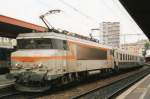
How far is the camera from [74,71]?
64.5 ft

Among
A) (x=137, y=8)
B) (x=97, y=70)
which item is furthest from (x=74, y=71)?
(x=137, y=8)

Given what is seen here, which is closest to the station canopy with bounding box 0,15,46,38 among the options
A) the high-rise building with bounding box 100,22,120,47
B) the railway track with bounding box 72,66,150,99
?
the railway track with bounding box 72,66,150,99

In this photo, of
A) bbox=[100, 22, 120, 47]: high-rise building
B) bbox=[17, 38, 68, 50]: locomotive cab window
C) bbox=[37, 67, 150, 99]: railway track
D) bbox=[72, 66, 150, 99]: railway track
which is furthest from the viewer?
bbox=[100, 22, 120, 47]: high-rise building

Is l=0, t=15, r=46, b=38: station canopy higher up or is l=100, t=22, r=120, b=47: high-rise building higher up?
l=100, t=22, r=120, b=47: high-rise building

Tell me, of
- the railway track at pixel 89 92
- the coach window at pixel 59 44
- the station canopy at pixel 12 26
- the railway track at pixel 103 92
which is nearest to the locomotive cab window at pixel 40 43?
the coach window at pixel 59 44

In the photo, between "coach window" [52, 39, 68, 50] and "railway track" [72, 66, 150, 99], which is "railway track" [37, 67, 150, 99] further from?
"coach window" [52, 39, 68, 50]

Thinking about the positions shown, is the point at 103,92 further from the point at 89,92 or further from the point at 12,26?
the point at 12,26

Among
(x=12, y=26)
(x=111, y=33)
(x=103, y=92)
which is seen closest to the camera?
(x=103, y=92)

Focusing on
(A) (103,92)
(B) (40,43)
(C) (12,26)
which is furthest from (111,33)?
(B) (40,43)

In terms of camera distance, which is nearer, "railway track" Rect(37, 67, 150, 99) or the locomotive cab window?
"railway track" Rect(37, 67, 150, 99)

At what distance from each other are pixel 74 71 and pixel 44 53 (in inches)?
123

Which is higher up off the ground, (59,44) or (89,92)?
(59,44)

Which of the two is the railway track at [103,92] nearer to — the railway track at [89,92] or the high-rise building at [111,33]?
the railway track at [89,92]

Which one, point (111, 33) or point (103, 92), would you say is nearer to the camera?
point (103, 92)
